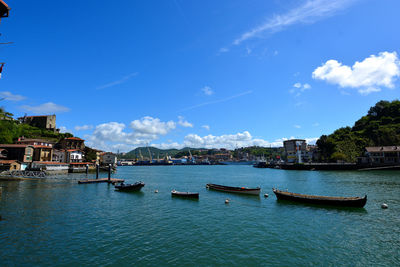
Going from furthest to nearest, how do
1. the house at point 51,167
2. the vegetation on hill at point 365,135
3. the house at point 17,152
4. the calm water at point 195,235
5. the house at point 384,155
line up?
the vegetation on hill at point 365,135 → the house at point 384,155 → the house at point 51,167 → the house at point 17,152 → the calm water at point 195,235

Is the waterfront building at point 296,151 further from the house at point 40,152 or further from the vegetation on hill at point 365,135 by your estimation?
the house at point 40,152

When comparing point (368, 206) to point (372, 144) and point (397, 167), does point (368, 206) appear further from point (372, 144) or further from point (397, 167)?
point (372, 144)

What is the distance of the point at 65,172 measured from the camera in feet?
294

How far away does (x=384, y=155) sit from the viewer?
10550 centimetres

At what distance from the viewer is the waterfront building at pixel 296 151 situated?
17600cm

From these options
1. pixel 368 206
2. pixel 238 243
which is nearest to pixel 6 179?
pixel 238 243

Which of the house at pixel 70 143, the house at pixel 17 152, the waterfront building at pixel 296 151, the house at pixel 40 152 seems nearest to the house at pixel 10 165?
the house at pixel 17 152

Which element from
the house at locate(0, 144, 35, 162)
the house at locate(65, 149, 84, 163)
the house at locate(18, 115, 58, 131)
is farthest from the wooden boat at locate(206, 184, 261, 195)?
the house at locate(18, 115, 58, 131)

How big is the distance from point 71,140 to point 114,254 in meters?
128

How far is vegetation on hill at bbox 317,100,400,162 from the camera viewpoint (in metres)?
120

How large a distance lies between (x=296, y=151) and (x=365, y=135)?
55811 millimetres

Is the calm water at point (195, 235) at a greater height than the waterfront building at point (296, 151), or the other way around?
the waterfront building at point (296, 151)

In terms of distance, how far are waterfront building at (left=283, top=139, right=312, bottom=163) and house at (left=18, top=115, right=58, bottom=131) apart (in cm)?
18715

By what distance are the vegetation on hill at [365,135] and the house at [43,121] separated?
183 m
